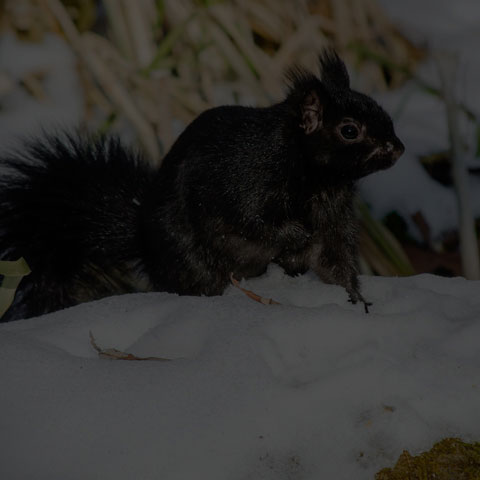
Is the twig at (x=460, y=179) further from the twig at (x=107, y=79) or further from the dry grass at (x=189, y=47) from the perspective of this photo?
the twig at (x=107, y=79)

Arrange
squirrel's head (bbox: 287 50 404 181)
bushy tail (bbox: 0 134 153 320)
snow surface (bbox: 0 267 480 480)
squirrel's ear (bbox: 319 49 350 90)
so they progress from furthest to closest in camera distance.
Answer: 1. bushy tail (bbox: 0 134 153 320)
2. squirrel's ear (bbox: 319 49 350 90)
3. squirrel's head (bbox: 287 50 404 181)
4. snow surface (bbox: 0 267 480 480)

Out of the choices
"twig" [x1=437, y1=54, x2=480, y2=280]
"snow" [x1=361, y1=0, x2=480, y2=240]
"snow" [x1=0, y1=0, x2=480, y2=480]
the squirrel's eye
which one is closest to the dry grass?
"snow" [x1=361, y1=0, x2=480, y2=240]

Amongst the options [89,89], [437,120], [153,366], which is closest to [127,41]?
[89,89]

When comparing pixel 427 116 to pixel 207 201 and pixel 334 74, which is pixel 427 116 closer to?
pixel 334 74

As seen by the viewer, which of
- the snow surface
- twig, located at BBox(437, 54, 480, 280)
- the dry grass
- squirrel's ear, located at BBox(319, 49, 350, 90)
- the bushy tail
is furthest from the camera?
the dry grass

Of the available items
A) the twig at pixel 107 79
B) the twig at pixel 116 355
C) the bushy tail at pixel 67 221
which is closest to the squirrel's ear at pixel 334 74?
the bushy tail at pixel 67 221

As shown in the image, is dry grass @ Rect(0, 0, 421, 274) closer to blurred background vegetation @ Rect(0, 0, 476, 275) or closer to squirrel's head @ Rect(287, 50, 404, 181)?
blurred background vegetation @ Rect(0, 0, 476, 275)

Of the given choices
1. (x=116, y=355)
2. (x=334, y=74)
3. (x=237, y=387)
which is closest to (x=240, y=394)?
(x=237, y=387)

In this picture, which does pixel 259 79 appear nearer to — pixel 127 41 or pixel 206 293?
pixel 127 41
